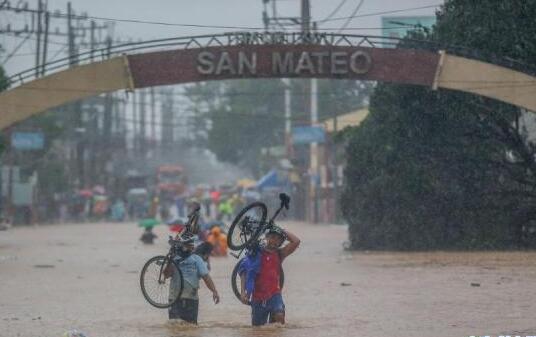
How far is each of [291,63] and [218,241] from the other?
6063mm

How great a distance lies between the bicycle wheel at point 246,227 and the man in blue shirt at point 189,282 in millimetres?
602

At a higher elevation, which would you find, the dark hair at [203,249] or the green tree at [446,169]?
the green tree at [446,169]

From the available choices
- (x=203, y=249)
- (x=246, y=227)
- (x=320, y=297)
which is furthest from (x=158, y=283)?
(x=320, y=297)

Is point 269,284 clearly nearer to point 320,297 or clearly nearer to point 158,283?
point 158,283

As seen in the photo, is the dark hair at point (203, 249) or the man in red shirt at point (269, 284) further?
the dark hair at point (203, 249)

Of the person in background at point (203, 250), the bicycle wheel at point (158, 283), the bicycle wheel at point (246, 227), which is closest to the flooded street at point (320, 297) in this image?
the bicycle wheel at point (158, 283)

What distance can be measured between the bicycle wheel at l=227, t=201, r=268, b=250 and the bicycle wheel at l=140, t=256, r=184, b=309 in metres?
0.95

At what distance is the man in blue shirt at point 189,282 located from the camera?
16031 mm

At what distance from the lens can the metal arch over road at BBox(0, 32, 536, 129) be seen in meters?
32.1

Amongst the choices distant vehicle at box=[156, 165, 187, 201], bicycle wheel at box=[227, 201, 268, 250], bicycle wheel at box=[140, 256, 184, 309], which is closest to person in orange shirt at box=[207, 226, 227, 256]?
bicycle wheel at box=[227, 201, 268, 250]

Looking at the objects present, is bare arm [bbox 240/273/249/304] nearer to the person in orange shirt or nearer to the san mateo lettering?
the san mateo lettering

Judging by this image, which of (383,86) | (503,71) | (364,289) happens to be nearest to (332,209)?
(383,86)

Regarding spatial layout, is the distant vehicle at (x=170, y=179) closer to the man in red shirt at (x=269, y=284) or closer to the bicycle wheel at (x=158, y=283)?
the bicycle wheel at (x=158, y=283)

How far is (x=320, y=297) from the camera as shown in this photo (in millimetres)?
22453
